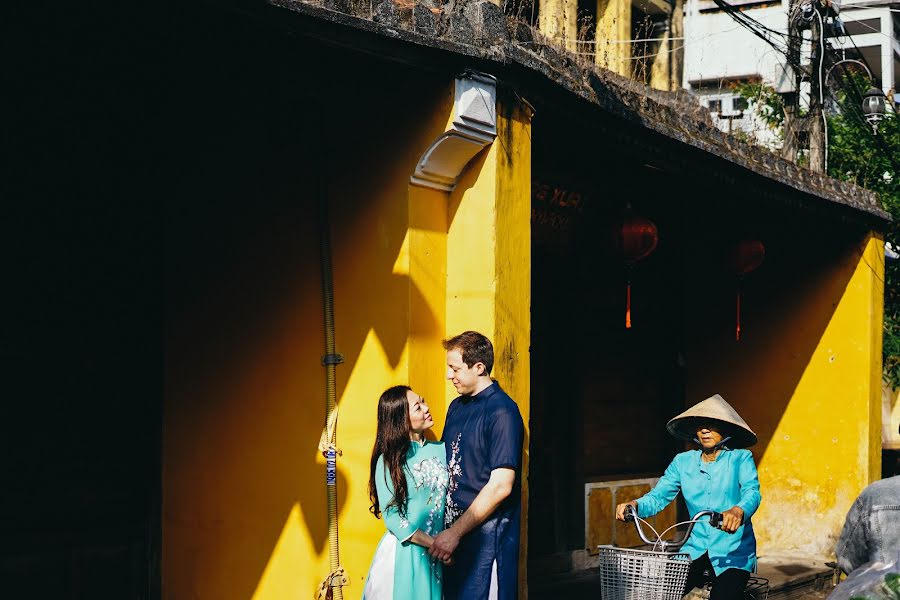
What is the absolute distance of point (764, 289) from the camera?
11500mm

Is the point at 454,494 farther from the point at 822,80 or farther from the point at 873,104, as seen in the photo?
the point at 873,104

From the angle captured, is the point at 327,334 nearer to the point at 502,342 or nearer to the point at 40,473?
the point at 502,342

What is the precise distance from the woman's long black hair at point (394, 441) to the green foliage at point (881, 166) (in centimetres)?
1122

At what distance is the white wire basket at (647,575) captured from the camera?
17.8ft

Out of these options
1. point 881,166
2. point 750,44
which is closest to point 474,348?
point 881,166

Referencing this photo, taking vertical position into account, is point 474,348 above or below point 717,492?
above

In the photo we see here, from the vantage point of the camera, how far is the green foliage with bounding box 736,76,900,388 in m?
15.1

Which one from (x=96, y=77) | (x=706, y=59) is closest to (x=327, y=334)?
(x=96, y=77)

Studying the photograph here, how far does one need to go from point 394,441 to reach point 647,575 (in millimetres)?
1450

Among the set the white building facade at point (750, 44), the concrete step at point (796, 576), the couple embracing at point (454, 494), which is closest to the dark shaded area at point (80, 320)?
the couple embracing at point (454, 494)

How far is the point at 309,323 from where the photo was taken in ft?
20.4

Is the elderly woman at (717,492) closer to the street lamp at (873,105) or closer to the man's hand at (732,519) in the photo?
the man's hand at (732,519)

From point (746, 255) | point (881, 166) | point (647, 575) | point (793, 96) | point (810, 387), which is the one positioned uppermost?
point (793, 96)

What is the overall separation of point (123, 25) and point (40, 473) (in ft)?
8.72
